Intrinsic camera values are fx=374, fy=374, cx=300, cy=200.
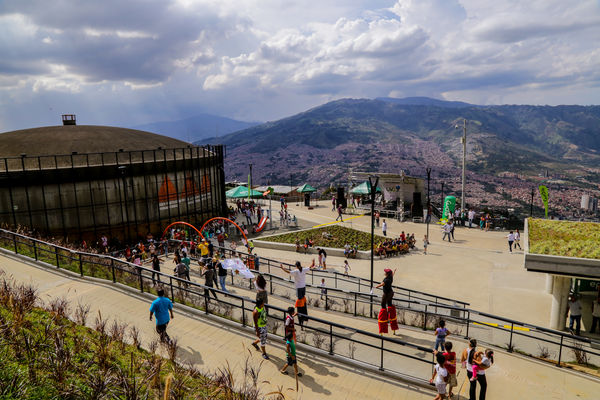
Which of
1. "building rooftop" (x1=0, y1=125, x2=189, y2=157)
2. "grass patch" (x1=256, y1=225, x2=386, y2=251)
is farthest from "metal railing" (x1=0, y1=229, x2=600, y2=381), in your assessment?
"building rooftop" (x1=0, y1=125, x2=189, y2=157)

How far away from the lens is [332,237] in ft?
93.4

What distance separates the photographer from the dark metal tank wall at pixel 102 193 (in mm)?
23844

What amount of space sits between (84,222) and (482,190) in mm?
138097

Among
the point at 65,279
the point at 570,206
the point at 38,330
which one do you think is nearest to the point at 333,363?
the point at 38,330

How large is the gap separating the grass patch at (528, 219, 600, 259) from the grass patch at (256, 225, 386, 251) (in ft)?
35.2

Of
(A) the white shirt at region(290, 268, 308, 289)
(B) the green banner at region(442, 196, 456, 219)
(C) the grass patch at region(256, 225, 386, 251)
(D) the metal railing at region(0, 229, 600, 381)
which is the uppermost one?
(A) the white shirt at region(290, 268, 308, 289)

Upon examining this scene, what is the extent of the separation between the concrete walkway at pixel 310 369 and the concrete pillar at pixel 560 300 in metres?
5.66

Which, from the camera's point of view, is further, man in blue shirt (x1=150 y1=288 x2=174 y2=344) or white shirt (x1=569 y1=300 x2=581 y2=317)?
white shirt (x1=569 y1=300 x2=581 y2=317)

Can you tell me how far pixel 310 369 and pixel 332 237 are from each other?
2038 centimetres

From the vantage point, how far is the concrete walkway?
758 centimetres

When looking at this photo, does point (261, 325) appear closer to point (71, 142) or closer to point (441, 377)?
point (441, 377)

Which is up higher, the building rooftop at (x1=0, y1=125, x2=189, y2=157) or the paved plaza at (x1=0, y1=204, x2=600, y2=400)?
the building rooftop at (x1=0, y1=125, x2=189, y2=157)

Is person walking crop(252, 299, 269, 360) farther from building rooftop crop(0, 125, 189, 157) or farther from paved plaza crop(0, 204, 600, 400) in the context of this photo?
building rooftop crop(0, 125, 189, 157)

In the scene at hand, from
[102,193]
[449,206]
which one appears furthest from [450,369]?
[449,206]
